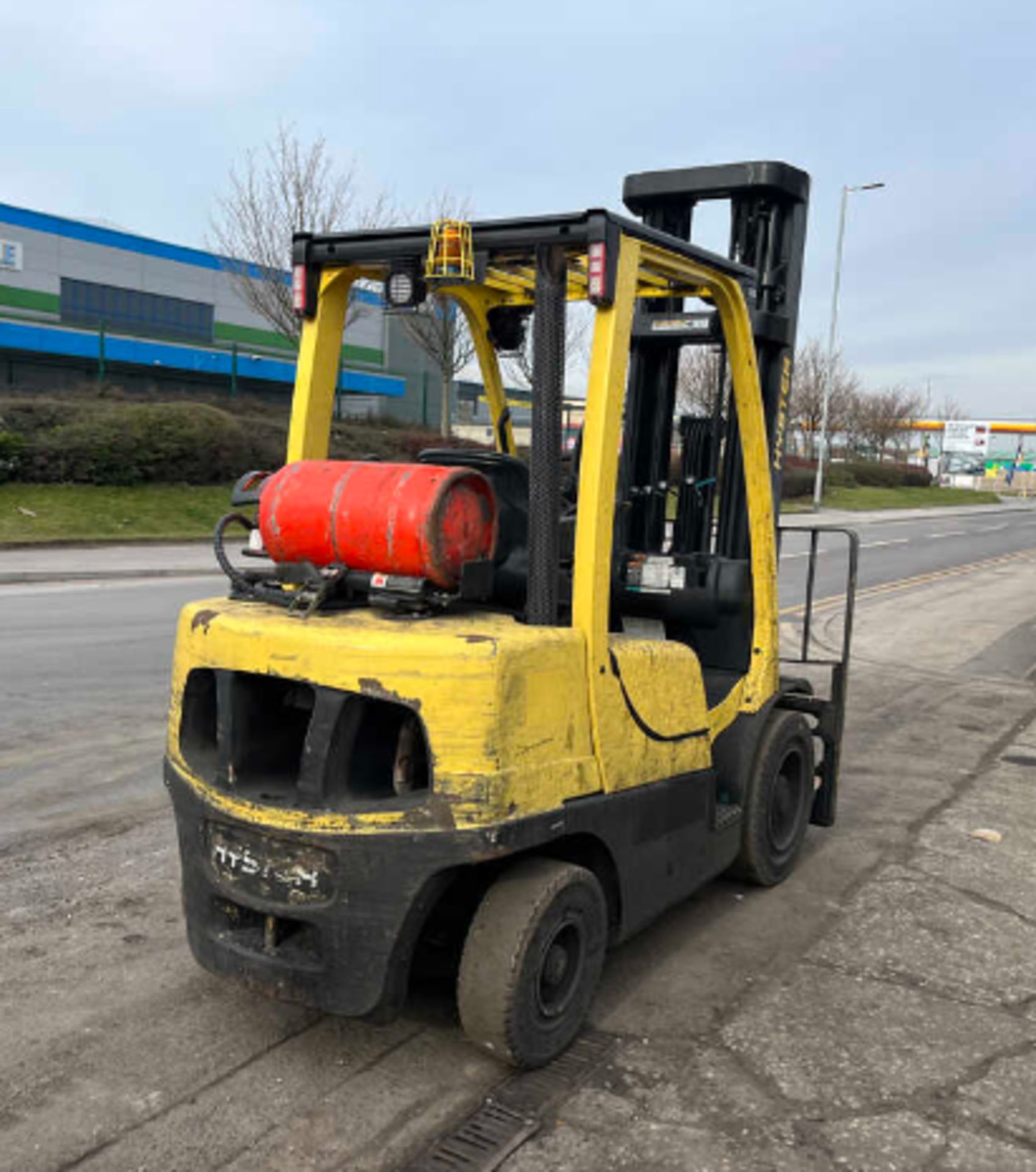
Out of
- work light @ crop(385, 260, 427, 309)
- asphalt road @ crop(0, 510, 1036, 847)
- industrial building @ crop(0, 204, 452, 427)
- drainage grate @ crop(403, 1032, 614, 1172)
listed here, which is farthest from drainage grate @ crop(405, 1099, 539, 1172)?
industrial building @ crop(0, 204, 452, 427)

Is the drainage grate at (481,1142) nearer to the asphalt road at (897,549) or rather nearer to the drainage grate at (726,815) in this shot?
the drainage grate at (726,815)

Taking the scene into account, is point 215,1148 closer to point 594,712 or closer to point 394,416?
point 594,712

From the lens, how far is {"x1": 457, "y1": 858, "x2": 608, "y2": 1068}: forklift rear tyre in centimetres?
332

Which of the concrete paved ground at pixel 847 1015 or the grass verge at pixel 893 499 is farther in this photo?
the grass verge at pixel 893 499

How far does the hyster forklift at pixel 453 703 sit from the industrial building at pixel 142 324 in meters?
31.4

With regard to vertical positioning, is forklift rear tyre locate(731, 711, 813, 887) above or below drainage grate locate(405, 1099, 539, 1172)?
above

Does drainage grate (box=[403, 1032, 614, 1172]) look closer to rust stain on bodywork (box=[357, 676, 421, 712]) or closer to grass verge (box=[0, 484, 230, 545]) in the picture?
rust stain on bodywork (box=[357, 676, 421, 712])

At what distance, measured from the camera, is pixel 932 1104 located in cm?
337

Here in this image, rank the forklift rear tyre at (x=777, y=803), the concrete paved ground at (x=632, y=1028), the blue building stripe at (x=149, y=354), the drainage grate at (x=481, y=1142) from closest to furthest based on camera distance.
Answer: the drainage grate at (x=481, y=1142) < the concrete paved ground at (x=632, y=1028) < the forklift rear tyre at (x=777, y=803) < the blue building stripe at (x=149, y=354)

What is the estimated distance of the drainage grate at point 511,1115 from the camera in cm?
300

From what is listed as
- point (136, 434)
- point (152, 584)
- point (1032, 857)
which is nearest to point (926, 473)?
point (136, 434)

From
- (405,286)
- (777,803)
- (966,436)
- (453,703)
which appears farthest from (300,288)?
(966,436)

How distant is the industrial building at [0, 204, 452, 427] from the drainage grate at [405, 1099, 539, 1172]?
32.4 m

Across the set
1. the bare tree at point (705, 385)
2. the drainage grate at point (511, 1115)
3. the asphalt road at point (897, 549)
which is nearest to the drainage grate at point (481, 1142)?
the drainage grate at point (511, 1115)
